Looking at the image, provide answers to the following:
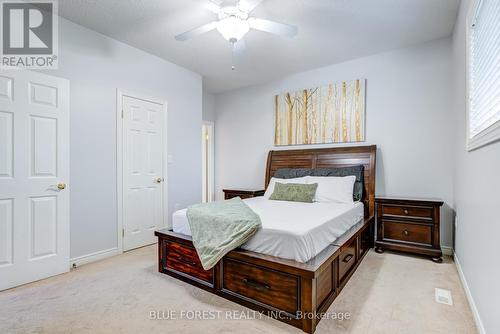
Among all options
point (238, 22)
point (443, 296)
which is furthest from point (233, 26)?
point (443, 296)

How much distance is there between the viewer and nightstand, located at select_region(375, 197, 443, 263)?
2.90 m

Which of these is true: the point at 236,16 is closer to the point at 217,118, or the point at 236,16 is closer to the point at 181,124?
the point at 181,124

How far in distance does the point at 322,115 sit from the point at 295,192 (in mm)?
1461

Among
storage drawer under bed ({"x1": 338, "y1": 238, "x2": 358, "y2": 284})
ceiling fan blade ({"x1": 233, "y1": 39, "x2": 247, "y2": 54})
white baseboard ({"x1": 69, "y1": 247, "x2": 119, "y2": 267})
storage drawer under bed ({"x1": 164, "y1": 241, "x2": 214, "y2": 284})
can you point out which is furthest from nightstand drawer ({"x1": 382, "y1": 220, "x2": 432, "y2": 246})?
Answer: white baseboard ({"x1": 69, "y1": 247, "x2": 119, "y2": 267})

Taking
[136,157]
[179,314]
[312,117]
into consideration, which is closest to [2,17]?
[136,157]

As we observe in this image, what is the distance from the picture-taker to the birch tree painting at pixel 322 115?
3748mm

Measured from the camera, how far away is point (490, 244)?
147cm

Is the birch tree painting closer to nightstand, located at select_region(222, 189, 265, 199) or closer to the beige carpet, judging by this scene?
nightstand, located at select_region(222, 189, 265, 199)

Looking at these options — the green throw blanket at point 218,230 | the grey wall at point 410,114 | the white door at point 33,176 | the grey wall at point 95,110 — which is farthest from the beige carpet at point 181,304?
the grey wall at point 410,114

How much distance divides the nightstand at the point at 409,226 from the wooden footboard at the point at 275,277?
89 cm

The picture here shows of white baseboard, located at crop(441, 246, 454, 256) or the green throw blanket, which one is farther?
white baseboard, located at crop(441, 246, 454, 256)

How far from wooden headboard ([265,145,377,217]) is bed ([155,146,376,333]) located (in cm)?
79

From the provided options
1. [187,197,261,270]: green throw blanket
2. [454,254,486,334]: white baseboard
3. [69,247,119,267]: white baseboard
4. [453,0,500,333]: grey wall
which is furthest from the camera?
[69,247,119,267]: white baseboard

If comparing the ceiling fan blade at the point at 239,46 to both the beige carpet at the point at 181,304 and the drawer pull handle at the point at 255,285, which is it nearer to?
the drawer pull handle at the point at 255,285
